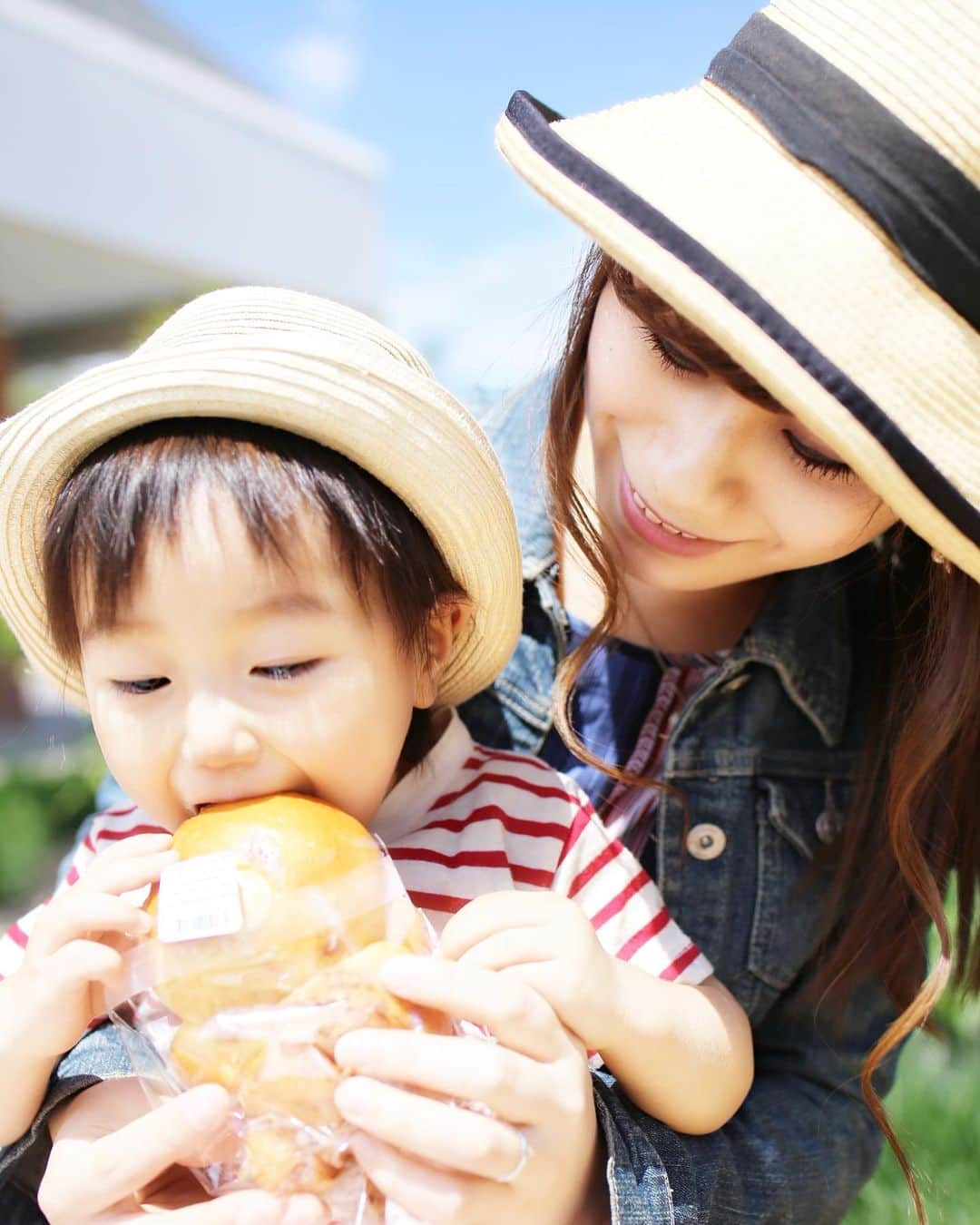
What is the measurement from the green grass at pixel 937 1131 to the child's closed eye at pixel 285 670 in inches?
77.2

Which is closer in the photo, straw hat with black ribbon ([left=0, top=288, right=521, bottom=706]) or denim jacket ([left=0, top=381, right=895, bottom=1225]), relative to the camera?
straw hat with black ribbon ([left=0, top=288, right=521, bottom=706])

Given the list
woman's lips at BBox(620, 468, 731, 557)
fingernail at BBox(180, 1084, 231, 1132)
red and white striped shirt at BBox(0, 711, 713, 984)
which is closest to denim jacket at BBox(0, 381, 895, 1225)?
red and white striped shirt at BBox(0, 711, 713, 984)

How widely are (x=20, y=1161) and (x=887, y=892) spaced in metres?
1.33

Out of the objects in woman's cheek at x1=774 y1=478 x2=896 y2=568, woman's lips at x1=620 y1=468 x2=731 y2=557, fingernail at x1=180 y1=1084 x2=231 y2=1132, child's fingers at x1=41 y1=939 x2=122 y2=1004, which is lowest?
fingernail at x1=180 y1=1084 x2=231 y2=1132

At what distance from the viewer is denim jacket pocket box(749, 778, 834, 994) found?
200 cm

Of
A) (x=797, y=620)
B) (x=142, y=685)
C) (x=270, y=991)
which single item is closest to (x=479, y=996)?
(x=270, y=991)

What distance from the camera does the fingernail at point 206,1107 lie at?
47.2 inches

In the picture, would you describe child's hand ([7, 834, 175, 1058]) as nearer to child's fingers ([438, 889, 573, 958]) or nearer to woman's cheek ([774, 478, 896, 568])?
child's fingers ([438, 889, 573, 958])

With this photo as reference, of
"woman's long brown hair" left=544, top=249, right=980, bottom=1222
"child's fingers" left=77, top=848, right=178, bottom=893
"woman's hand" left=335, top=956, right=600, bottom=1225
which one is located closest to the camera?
"woman's hand" left=335, top=956, right=600, bottom=1225

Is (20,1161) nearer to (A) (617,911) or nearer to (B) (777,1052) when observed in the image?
(A) (617,911)

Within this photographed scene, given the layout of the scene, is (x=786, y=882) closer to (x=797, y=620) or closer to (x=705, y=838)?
(x=705, y=838)

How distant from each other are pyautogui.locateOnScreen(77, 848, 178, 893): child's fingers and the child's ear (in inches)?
18.0

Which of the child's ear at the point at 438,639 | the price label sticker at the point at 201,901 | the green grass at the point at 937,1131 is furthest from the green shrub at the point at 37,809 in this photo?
the price label sticker at the point at 201,901

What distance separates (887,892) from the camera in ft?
6.37
